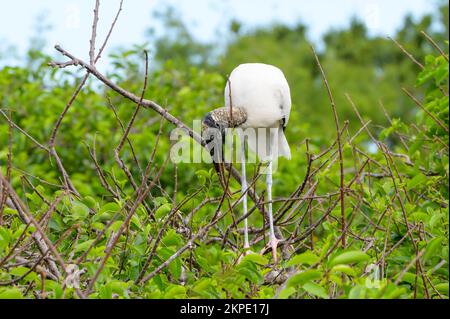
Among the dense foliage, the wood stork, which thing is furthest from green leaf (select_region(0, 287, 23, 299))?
the wood stork

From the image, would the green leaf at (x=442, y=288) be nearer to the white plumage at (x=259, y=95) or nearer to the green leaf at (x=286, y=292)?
the green leaf at (x=286, y=292)

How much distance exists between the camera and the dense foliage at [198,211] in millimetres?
2570

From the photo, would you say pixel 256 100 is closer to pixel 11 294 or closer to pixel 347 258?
pixel 347 258

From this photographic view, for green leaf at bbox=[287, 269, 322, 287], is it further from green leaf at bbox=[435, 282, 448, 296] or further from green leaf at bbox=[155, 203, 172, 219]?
green leaf at bbox=[155, 203, 172, 219]

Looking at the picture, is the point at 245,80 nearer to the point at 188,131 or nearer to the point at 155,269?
the point at 188,131

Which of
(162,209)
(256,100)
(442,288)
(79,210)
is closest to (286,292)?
(442,288)

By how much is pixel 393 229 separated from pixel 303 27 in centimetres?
3429

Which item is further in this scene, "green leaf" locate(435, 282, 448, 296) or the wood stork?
the wood stork

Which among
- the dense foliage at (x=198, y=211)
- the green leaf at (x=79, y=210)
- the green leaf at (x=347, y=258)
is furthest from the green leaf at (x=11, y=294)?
the green leaf at (x=347, y=258)

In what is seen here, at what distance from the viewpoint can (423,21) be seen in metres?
32.6

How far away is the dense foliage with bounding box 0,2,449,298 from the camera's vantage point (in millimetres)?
2570

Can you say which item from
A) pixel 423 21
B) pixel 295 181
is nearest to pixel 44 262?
pixel 295 181

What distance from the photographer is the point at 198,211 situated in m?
3.45

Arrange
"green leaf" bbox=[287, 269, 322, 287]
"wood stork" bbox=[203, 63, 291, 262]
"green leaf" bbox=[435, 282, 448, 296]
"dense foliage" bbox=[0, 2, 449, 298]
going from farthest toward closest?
"wood stork" bbox=[203, 63, 291, 262] < "green leaf" bbox=[435, 282, 448, 296] < "dense foliage" bbox=[0, 2, 449, 298] < "green leaf" bbox=[287, 269, 322, 287]
